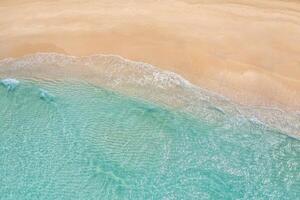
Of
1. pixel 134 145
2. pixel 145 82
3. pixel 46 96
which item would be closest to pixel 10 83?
pixel 46 96

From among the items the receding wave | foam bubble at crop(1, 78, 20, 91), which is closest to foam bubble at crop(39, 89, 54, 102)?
the receding wave

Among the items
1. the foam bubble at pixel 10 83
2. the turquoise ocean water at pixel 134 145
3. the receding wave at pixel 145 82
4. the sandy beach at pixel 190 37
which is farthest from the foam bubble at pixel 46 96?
the sandy beach at pixel 190 37

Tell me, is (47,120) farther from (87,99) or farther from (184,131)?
(184,131)

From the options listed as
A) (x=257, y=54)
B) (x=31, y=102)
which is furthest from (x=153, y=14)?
(x=31, y=102)

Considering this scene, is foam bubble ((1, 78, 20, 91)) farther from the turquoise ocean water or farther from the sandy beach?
the sandy beach

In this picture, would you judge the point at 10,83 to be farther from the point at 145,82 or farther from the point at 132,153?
the point at 132,153

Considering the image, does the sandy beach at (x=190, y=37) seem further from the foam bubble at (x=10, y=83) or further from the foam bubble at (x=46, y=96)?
the foam bubble at (x=46, y=96)
